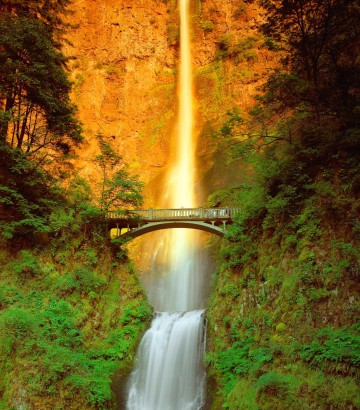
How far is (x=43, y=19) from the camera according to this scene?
1823 centimetres

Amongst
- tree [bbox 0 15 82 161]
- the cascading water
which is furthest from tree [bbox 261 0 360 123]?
the cascading water

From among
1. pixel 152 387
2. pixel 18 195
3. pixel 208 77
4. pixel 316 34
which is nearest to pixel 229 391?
pixel 152 387

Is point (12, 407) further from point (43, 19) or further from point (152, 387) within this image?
point (43, 19)

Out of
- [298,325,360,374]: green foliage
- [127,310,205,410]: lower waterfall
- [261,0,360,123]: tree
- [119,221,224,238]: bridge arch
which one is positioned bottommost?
[127,310,205,410]: lower waterfall

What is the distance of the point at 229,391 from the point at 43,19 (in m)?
19.3

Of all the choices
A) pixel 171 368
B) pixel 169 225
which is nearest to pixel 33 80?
pixel 169 225

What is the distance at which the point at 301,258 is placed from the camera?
454 inches

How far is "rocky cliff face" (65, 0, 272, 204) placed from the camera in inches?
1438

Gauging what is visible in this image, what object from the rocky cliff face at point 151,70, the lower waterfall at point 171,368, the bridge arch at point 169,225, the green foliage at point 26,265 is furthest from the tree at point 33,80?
the rocky cliff face at point 151,70

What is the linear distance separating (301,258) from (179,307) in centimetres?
1457

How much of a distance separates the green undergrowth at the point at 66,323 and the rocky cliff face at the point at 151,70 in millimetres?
15976

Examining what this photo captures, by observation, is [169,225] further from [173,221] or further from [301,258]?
[301,258]

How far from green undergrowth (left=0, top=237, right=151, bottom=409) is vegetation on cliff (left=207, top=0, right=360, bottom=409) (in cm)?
434

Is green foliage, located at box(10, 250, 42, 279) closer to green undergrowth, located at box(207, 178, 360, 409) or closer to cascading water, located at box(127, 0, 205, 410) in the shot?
cascading water, located at box(127, 0, 205, 410)
